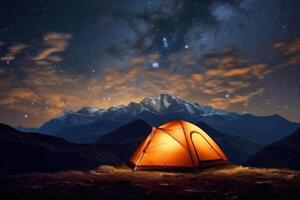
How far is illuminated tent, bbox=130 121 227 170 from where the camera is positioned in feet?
46.9

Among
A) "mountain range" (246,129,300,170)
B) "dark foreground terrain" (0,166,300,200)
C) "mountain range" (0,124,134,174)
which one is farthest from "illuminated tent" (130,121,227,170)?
"mountain range" (246,129,300,170)

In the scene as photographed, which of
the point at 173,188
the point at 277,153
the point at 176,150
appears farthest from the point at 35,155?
the point at 277,153

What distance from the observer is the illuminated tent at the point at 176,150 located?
1428 centimetres

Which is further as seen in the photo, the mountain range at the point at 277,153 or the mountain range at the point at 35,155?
the mountain range at the point at 277,153

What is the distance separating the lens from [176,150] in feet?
47.6

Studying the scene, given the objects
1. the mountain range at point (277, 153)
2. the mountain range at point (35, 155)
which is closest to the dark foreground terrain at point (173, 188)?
the mountain range at point (35, 155)

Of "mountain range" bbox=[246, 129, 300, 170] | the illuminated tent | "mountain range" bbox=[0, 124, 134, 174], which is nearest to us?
the illuminated tent

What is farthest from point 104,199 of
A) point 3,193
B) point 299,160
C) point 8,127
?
point 299,160

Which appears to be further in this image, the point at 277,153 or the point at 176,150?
the point at 277,153

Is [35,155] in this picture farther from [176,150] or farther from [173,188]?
[173,188]

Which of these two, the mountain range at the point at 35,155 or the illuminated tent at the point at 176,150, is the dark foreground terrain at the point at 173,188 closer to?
the illuminated tent at the point at 176,150

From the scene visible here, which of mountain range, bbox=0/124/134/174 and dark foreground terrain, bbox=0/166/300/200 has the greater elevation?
mountain range, bbox=0/124/134/174

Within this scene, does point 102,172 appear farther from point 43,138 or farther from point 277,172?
point 43,138

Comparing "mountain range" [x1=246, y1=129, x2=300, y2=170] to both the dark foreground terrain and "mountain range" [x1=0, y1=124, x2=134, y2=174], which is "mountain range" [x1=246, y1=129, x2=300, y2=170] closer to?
"mountain range" [x1=0, y1=124, x2=134, y2=174]
